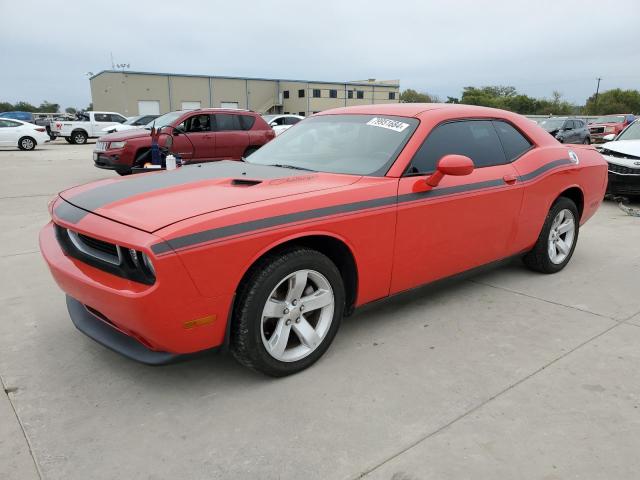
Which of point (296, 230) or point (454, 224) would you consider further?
point (454, 224)

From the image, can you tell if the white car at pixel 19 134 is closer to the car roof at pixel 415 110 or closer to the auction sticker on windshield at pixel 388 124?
the car roof at pixel 415 110

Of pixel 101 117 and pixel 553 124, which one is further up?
pixel 553 124

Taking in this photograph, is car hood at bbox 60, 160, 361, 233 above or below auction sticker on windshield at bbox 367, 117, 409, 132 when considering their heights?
below

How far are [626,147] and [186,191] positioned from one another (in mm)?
8025

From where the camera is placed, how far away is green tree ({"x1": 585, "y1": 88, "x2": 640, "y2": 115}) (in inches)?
3014

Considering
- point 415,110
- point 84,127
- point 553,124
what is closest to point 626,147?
point 415,110

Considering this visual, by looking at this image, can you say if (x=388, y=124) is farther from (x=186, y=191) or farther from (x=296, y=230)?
(x=186, y=191)

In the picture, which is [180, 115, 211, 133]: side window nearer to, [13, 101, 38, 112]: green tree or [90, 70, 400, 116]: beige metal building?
[90, 70, 400, 116]: beige metal building

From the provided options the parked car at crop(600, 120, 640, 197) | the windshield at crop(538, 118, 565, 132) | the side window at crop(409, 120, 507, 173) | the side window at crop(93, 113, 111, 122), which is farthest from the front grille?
the side window at crop(93, 113, 111, 122)

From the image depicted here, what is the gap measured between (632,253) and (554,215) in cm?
162

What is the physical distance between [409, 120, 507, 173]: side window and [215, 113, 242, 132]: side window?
824 centimetres

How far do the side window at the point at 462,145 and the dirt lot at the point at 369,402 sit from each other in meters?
0.94

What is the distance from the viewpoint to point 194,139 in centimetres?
1094

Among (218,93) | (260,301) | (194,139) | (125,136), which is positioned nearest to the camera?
(260,301)
